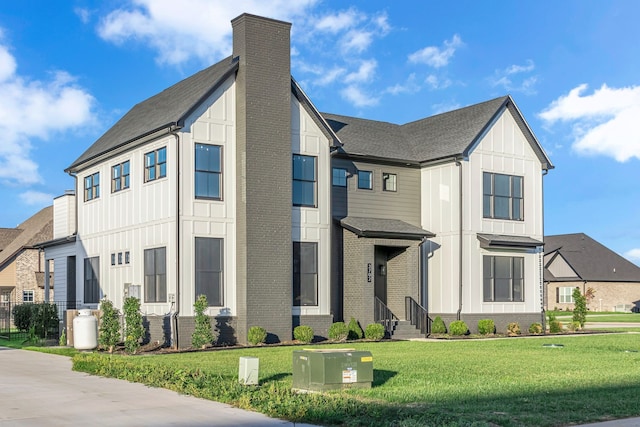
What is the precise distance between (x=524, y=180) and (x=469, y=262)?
495 centimetres

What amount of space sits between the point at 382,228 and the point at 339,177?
2666mm

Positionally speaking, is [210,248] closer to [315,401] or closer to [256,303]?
[256,303]

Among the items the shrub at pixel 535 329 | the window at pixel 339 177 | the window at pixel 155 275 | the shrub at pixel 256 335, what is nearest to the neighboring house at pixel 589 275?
the shrub at pixel 535 329

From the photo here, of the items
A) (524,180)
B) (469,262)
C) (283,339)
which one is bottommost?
(283,339)

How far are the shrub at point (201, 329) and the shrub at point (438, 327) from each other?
394 inches

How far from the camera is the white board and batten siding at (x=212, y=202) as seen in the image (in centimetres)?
2620

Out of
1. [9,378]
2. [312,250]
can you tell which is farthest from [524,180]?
[9,378]

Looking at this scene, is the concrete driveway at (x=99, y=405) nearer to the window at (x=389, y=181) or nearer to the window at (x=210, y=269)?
the window at (x=210, y=269)

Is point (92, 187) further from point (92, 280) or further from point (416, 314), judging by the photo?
point (416, 314)

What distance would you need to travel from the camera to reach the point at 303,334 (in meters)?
27.0

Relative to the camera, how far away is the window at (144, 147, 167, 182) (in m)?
27.1

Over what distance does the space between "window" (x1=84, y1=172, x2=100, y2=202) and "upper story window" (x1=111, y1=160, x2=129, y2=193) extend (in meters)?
1.58

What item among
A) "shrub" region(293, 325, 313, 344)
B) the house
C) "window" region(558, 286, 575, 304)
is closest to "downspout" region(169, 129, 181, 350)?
the house

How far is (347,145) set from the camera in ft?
105
